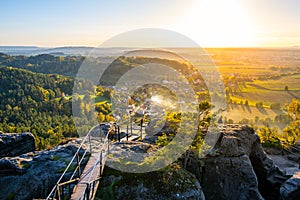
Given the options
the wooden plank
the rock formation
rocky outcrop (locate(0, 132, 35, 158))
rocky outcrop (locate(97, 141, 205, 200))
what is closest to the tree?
the rock formation

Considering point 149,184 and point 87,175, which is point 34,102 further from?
point 149,184

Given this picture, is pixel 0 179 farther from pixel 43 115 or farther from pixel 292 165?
pixel 43 115

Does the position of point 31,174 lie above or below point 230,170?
above

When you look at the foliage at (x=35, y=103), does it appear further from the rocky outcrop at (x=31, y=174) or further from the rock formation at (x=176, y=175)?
the rocky outcrop at (x=31, y=174)

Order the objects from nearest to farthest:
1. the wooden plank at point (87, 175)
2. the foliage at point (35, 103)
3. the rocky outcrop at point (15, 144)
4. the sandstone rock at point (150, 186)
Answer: the wooden plank at point (87, 175) < the sandstone rock at point (150, 186) < the rocky outcrop at point (15, 144) < the foliage at point (35, 103)

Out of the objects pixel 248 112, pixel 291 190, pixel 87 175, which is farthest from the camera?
pixel 248 112

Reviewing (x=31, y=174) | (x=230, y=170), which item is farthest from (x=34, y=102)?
(x=230, y=170)

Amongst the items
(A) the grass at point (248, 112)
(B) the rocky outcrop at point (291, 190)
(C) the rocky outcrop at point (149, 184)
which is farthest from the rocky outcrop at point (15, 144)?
(A) the grass at point (248, 112)
